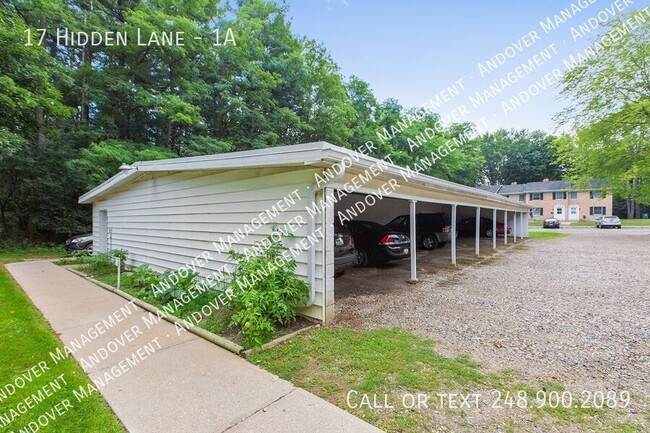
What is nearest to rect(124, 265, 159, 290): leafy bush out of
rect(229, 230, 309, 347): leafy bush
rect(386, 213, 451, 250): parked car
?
rect(229, 230, 309, 347): leafy bush

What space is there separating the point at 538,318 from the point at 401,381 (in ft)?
9.59

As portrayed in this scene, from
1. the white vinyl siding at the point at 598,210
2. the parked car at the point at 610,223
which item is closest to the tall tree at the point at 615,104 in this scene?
the parked car at the point at 610,223

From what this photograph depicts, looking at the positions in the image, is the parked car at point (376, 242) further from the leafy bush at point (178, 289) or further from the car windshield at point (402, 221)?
the leafy bush at point (178, 289)

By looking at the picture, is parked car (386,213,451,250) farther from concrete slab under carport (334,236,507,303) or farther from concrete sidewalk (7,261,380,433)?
concrete sidewalk (7,261,380,433)

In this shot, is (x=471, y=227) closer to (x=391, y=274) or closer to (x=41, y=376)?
(x=391, y=274)

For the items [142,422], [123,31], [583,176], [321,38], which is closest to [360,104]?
[321,38]

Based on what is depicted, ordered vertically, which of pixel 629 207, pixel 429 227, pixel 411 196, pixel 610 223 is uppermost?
pixel 629 207

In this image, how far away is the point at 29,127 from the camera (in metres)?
11.4

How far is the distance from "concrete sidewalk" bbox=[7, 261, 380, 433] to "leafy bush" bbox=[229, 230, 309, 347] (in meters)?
0.40

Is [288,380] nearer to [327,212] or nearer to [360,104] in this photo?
[327,212]

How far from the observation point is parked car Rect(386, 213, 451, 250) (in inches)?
450

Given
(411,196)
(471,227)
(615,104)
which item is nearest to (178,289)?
(411,196)

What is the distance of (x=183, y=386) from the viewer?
2.63 metres

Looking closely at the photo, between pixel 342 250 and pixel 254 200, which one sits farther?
pixel 342 250
